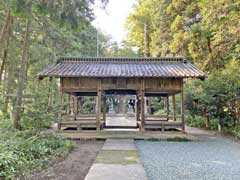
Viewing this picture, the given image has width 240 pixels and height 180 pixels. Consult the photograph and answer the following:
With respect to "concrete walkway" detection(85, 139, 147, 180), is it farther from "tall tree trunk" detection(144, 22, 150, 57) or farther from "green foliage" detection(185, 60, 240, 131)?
"tall tree trunk" detection(144, 22, 150, 57)

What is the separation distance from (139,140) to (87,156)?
3.34m

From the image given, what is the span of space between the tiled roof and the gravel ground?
9.42ft

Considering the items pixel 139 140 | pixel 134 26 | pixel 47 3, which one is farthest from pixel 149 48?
pixel 47 3

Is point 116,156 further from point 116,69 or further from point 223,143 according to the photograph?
point 116,69

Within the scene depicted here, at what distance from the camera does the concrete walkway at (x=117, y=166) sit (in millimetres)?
→ 4477

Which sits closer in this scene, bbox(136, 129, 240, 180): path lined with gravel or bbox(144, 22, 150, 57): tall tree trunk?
bbox(136, 129, 240, 180): path lined with gravel

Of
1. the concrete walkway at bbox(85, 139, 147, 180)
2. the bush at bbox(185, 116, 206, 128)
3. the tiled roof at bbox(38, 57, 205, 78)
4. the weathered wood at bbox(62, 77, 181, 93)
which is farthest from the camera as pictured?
the bush at bbox(185, 116, 206, 128)

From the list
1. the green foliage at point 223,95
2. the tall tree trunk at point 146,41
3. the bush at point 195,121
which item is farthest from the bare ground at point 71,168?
the tall tree trunk at point 146,41

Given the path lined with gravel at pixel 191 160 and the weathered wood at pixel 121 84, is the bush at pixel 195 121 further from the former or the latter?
the path lined with gravel at pixel 191 160

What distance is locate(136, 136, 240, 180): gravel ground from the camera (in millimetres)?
4996

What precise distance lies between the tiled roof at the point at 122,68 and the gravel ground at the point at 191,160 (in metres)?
2.87

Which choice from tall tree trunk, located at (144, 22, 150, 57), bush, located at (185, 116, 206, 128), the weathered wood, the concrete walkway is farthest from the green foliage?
tall tree trunk, located at (144, 22, 150, 57)

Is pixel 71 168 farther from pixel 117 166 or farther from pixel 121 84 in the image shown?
pixel 121 84

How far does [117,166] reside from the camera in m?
5.25
